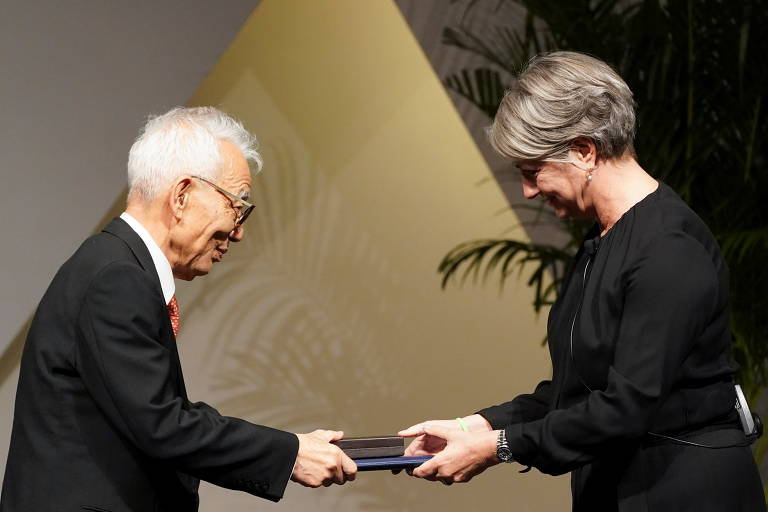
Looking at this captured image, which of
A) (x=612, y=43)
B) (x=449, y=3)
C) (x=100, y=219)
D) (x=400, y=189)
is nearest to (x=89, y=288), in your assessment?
(x=100, y=219)

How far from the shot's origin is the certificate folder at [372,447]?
2.26 m

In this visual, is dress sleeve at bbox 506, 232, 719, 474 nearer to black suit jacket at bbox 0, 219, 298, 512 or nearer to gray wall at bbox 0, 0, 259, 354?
black suit jacket at bbox 0, 219, 298, 512

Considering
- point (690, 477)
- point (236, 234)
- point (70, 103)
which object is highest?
point (70, 103)

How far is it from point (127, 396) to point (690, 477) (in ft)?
3.54

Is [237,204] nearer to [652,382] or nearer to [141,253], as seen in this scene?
[141,253]

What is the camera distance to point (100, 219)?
3.90 m

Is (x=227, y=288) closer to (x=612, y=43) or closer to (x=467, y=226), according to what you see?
(x=467, y=226)

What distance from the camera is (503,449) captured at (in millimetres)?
2125

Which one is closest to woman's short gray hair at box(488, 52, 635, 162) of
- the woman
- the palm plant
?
the woman

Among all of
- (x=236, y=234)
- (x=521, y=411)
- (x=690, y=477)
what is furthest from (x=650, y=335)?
(x=236, y=234)

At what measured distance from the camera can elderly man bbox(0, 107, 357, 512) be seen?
6.16 ft

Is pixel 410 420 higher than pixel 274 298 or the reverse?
the reverse

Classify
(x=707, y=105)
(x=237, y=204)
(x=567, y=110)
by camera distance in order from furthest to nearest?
(x=707, y=105)
(x=237, y=204)
(x=567, y=110)

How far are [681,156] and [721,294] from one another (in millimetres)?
1694
